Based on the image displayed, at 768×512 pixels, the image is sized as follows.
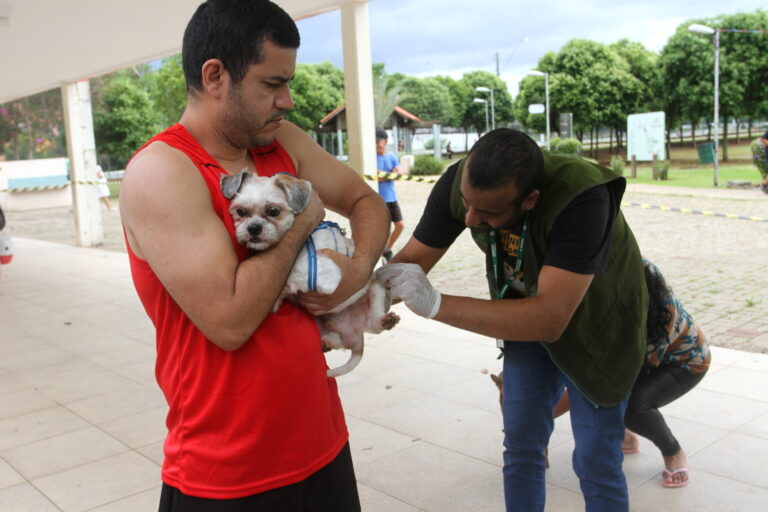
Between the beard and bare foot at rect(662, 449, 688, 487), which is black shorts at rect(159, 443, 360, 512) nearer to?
the beard

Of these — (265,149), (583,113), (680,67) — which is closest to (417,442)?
(265,149)

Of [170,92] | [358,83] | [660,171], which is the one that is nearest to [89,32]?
[358,83]

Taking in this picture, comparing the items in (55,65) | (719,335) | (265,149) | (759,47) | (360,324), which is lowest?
(719,335)

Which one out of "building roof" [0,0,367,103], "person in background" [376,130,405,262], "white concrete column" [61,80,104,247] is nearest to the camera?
"building roof" [0,0,367,103]

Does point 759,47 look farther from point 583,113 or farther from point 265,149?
point 265,149

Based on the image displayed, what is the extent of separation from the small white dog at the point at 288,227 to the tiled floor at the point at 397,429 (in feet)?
5.74

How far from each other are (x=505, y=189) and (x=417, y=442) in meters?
2.39

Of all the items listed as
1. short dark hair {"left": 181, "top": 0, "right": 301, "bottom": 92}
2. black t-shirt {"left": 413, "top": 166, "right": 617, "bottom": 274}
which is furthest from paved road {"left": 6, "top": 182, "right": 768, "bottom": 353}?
short dark hair {"left": 181, "top": 0, "right": 301, "bottom": 92}

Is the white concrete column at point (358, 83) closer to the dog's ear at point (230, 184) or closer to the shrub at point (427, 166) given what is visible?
the dog's ear at point (230, 184)

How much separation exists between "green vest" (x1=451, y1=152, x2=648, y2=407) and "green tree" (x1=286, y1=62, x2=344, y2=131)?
4530cm

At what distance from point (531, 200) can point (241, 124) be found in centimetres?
104

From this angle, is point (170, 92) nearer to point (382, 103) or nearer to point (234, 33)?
point (382, 103)

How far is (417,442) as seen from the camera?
13.9 feet

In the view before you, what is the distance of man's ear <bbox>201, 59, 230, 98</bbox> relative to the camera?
1.71 meters
